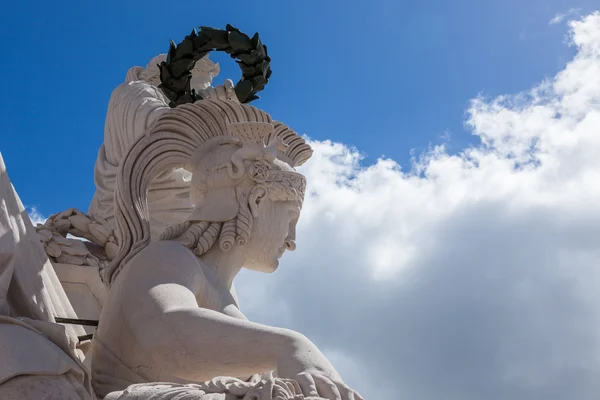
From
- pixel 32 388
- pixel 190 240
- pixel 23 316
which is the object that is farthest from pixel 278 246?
pixel 32 388

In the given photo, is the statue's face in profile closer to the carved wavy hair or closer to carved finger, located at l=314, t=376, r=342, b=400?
the carved wavy hair

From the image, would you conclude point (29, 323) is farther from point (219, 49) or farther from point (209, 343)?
point (219, 49)

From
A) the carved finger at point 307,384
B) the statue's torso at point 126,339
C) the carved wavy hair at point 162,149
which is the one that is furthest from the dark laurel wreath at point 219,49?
the carved finger at point 307,384

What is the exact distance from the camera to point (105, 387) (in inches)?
198

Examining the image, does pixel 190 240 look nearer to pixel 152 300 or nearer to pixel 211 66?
pixel 152 300

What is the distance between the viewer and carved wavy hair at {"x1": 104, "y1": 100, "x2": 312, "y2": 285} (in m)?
5.65

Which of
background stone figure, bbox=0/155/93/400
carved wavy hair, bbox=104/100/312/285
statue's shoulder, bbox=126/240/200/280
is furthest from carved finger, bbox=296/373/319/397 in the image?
carved wavy hair, bbox=104/100/312/285

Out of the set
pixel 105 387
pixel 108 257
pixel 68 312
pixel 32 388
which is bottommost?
pixel 32 388

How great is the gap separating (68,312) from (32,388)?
137cm

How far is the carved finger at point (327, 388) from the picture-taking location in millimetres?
4176

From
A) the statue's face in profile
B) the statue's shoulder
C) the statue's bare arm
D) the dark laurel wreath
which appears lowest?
the statue's bare arm

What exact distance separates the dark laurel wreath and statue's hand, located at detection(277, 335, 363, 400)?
2.45 m

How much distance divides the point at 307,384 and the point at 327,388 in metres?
0.08

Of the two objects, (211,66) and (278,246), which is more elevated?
(211,66)
